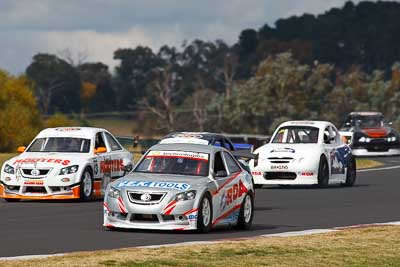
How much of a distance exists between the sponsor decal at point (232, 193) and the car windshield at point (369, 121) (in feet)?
105

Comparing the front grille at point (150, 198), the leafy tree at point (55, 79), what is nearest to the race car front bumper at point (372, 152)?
the front grille at point (150, 198)

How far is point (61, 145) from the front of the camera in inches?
1048

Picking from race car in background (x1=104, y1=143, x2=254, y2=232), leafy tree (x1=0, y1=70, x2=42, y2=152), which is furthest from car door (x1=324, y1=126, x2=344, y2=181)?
leafy tree (x1=0, y1=70, x2=42, y2=152)

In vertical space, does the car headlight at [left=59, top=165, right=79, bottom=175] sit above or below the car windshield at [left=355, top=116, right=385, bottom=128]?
above

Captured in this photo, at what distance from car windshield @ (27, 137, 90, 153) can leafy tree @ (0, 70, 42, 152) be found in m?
41.2

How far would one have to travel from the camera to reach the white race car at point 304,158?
101 feet

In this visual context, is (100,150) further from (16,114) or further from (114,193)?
(16,114)

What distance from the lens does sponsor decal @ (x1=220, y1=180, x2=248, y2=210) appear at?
1889 centimetres

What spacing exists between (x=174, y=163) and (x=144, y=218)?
1.37 meters

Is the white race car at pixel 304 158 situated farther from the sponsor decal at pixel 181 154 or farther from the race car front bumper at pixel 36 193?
the sponsor decal at pixel 181 154

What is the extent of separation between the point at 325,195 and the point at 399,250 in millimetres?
12096

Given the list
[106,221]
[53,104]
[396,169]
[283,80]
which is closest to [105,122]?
[53,104]

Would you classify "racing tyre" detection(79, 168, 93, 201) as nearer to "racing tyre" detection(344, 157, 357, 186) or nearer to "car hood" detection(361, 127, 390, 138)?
"racing tyre" detection(344, 157, 357, 186)

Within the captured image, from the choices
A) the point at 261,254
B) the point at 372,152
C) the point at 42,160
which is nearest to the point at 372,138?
the point at 372,152
